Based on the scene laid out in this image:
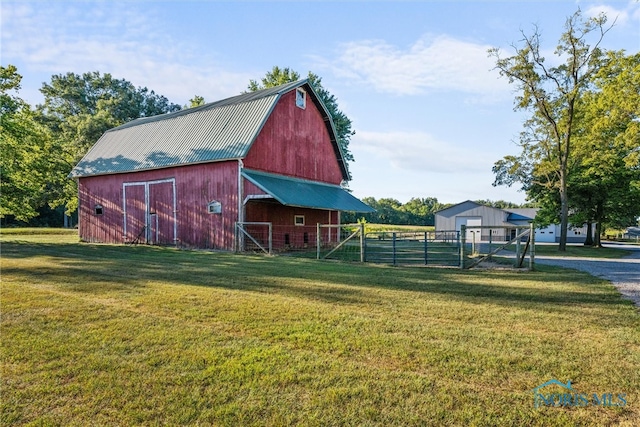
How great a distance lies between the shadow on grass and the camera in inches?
270

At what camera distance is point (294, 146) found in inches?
778

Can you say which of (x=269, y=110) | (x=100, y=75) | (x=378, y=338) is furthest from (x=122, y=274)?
(x=100, y=75)

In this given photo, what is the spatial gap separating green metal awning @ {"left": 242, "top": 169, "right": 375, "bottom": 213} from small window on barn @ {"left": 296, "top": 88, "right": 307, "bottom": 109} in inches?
155

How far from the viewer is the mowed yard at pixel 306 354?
2.87m

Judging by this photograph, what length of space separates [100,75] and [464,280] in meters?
52.1

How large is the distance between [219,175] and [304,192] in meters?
4.05

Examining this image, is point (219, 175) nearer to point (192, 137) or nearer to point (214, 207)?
point (214, 207)

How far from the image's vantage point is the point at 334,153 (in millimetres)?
22969

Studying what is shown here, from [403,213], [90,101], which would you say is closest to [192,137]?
[90,101]

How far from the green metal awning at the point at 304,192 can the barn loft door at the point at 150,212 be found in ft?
15.9

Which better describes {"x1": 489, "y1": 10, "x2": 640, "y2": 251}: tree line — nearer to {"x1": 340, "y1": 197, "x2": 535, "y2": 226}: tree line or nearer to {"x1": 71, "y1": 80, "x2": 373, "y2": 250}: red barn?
{"x1": 71, "y1": 80, "x2": 373, "y2": 250}: red barn

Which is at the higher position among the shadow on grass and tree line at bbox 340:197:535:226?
tree line at bbox 340:197:535:226

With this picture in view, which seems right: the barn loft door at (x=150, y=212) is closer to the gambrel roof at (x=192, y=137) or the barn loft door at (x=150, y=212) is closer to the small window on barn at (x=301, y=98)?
the gambrel roof at (x=192, y=137)

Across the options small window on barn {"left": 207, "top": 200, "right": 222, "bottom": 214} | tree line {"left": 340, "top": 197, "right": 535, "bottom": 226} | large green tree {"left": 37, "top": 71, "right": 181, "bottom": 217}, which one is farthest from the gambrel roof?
tree line {"left": 340, "top": 197, "right": 535, "bottom": 226}
